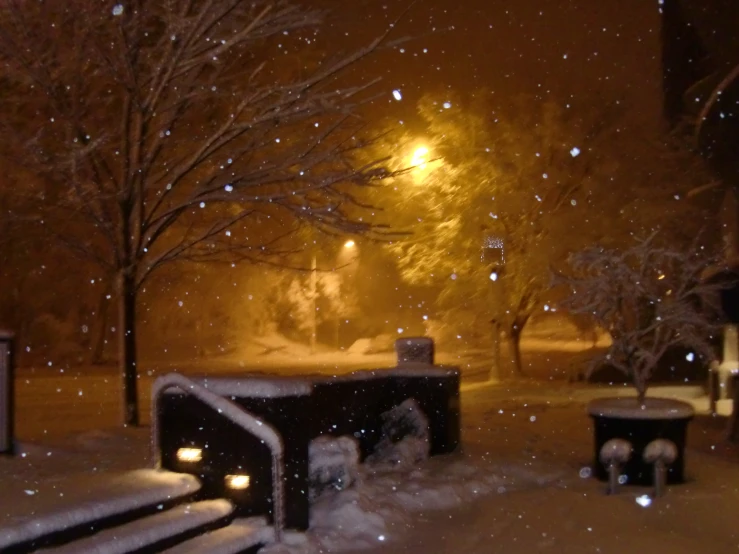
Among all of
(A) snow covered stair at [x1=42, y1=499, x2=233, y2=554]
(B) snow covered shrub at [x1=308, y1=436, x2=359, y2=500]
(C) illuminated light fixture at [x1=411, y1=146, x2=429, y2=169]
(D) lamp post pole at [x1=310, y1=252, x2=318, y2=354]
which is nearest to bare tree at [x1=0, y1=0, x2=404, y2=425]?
(B) snow covered shrub at [x1=308, y1=436, x2=359, y2=500]

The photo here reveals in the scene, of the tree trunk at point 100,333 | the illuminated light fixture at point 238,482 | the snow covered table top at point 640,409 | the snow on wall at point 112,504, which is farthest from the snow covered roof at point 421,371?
the tree trunk at point 100,333

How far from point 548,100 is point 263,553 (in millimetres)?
17061

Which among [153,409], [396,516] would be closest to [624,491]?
[396,516]

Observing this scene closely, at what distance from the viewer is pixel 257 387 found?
25.7 ft

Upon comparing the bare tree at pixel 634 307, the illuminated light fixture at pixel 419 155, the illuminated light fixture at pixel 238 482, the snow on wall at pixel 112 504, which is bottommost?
the illuminated light fixture at pixel 238 482

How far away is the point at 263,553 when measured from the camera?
7328mm

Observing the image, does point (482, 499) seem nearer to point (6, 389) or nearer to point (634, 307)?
point (634, 307)

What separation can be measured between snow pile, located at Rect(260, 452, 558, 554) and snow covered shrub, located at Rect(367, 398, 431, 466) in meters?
0.20

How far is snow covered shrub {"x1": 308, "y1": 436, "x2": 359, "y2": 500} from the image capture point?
868cm

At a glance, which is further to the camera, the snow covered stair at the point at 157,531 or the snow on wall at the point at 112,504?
the snow covered stair at the point at 157,531

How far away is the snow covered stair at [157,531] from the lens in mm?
6199

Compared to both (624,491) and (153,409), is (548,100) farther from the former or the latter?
(153,409)

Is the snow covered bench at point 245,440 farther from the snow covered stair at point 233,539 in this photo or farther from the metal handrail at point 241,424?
the snow covered stair at point 233,539

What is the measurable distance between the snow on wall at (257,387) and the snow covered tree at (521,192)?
1400 cm
